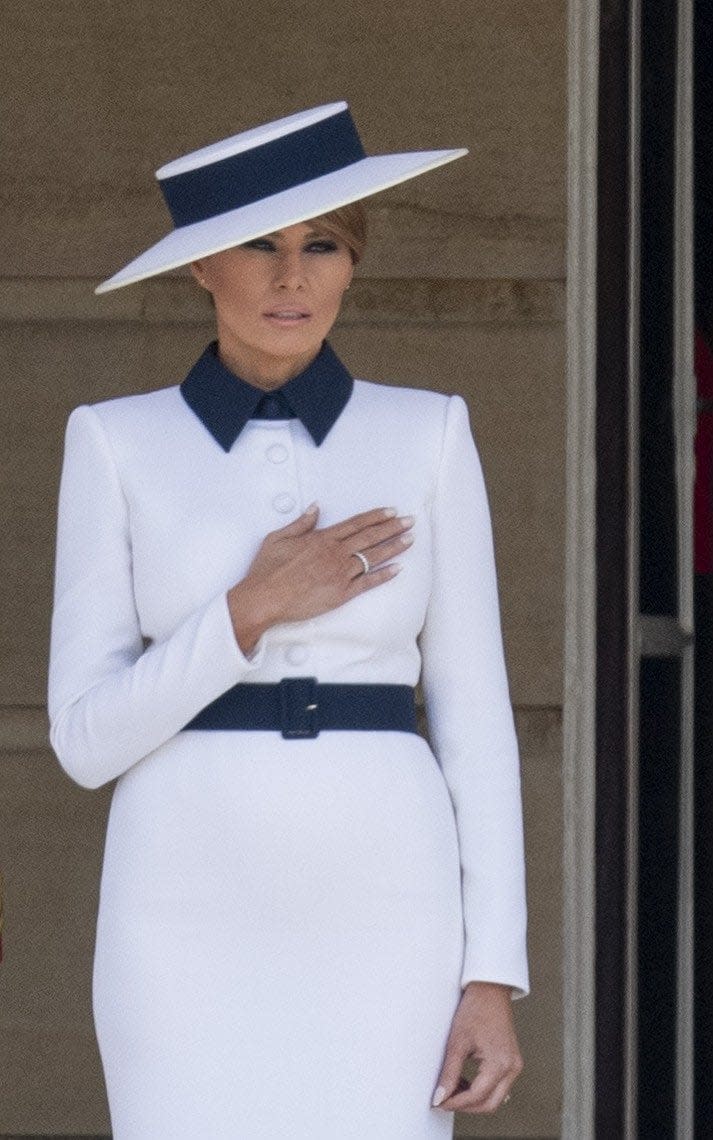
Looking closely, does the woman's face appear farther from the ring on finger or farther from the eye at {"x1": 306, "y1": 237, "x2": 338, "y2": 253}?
the ring on finger

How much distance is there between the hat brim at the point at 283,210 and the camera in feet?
8.74

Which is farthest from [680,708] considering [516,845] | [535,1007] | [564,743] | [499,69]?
[516,845]

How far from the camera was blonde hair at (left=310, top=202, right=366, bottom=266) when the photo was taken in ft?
8.96

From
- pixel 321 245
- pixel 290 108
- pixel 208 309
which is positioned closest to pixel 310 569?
pixel 321 245

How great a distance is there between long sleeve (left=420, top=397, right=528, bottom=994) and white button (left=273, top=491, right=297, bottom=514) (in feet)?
0.53

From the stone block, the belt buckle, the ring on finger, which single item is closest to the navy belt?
the belt buckle

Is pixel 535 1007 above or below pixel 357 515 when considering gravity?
below

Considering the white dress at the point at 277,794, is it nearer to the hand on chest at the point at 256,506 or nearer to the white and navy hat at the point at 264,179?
the hand on chest at the point at 256,506

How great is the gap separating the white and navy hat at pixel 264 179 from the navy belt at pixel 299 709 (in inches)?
18.6

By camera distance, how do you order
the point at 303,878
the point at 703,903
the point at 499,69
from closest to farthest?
1. the point at 303,878
2. the point at 703,903
3. the point at 499,69

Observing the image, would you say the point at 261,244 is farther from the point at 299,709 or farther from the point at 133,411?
the point at 299,709

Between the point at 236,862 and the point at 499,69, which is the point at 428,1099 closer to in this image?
the point at 236,862

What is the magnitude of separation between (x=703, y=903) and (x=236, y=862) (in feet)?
5.54

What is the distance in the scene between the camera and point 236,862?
2639 mm
